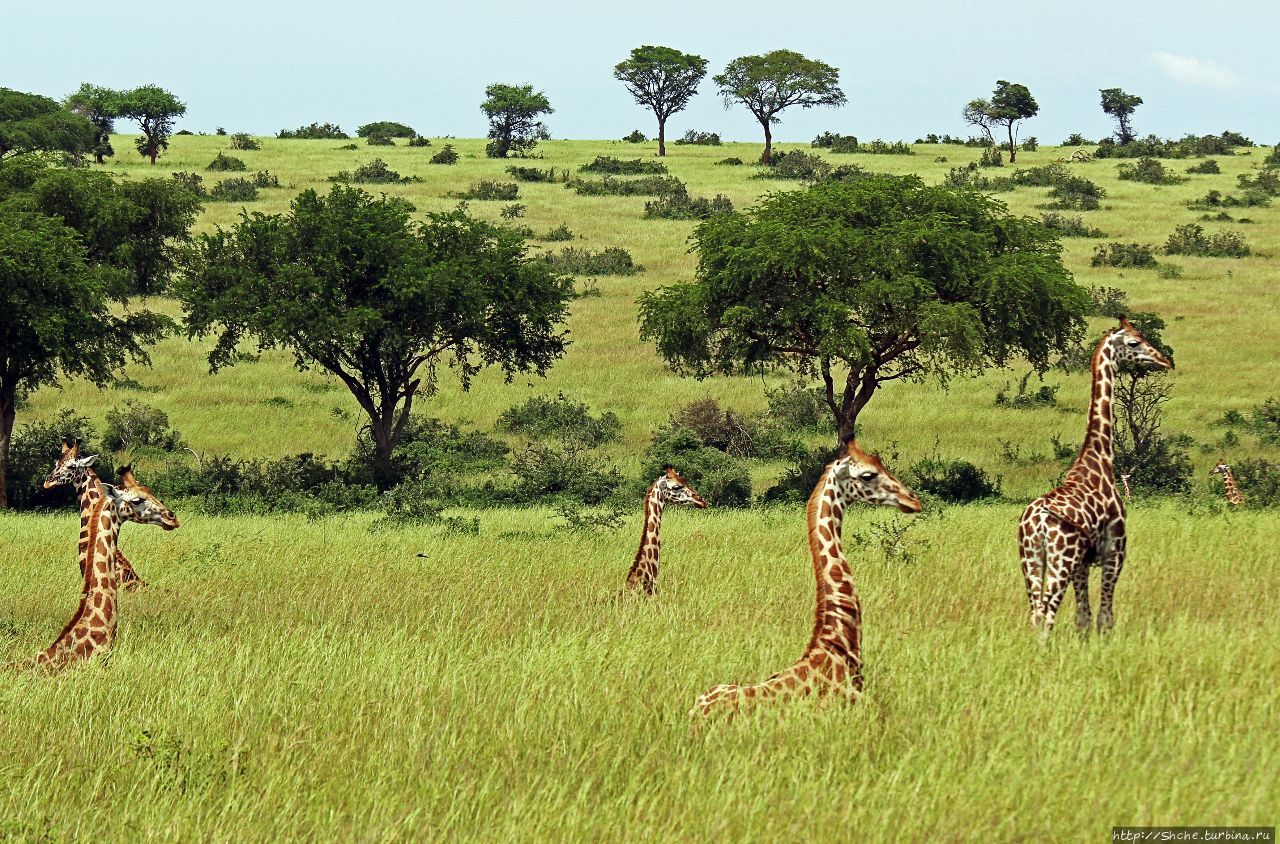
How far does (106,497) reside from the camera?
387 inches

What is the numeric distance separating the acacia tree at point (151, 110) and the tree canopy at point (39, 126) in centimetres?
329

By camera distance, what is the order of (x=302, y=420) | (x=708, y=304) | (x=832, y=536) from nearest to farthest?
1. (x=832, y=536)
2. (x=708, y=304)
3. (x=302, y=420)

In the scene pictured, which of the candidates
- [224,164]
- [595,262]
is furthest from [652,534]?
[224,164]

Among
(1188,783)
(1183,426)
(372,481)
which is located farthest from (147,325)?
(1188,783)

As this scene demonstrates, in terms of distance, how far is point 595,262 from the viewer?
189 feet

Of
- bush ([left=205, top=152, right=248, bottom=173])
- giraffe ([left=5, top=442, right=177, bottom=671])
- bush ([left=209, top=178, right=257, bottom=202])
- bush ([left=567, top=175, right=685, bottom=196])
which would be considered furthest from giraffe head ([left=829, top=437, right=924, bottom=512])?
bush ([left=205, top=152, right=248, bottom=173])

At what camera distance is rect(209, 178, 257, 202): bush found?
70250 mm

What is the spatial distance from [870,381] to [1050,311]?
13.5 ft

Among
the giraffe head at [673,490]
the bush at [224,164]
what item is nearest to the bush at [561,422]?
the giraffe head at [673,490]

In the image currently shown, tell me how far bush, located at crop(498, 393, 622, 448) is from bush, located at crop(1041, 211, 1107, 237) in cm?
3392

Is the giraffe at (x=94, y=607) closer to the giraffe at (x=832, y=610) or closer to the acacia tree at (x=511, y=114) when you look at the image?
the giraffe at (x=832, y=610)

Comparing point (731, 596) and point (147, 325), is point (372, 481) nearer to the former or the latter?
point (147, 325)

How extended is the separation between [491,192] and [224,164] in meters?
20.4

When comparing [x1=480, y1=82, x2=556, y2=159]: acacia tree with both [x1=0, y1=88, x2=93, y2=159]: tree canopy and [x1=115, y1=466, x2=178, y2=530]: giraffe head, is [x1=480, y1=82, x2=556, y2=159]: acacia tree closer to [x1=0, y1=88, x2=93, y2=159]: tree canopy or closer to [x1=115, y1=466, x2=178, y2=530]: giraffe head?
[x1=0, y1=88, x2=93, y2=159]: tree canopy
